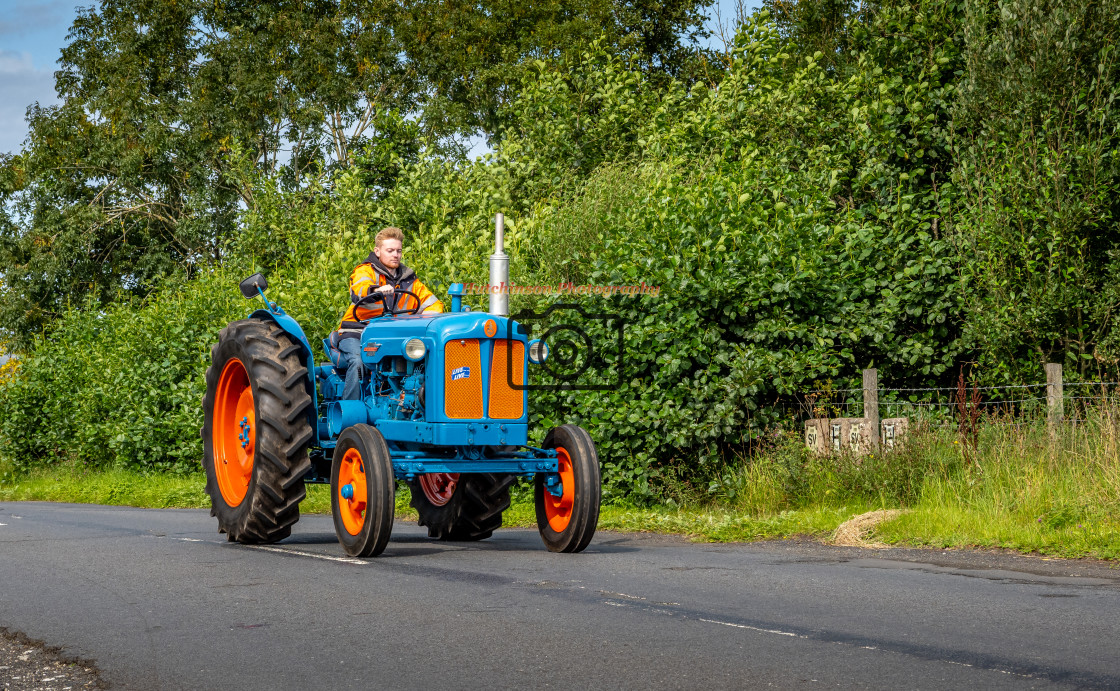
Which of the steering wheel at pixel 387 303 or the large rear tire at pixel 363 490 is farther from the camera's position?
the steering wheel at pixel 387 303

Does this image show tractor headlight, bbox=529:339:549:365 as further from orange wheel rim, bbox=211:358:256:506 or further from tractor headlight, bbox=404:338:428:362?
orange wheel rim, bbox=211:358:256:506

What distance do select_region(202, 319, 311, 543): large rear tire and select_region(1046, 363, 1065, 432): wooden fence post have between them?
25.0 feet

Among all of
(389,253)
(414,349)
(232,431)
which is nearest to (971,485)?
(414,349)

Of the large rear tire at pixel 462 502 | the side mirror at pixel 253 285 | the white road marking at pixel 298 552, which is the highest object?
the side mirror at pixel 253 285

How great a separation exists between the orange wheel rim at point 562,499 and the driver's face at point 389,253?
2.25 metres

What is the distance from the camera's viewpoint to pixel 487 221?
69.6ft

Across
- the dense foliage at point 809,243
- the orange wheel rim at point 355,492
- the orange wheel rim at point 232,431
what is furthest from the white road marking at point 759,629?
the dense foliage at point 809,243

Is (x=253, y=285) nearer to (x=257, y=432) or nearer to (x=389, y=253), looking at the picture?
(x=389, y=253)

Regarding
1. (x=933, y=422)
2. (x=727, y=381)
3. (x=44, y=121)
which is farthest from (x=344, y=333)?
(x=44, y=121)

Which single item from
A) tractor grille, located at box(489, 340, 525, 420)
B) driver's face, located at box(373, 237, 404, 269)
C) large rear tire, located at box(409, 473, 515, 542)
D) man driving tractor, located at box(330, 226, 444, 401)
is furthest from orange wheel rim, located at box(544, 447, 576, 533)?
driver's face, located at box(373, 237, 404, 269)

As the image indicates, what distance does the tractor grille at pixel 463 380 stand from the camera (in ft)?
30.6

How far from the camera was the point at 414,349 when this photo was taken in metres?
9.36

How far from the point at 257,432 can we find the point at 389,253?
5.88ft

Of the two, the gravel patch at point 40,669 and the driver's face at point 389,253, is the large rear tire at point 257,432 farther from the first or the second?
the gravel patch at point 40,669
